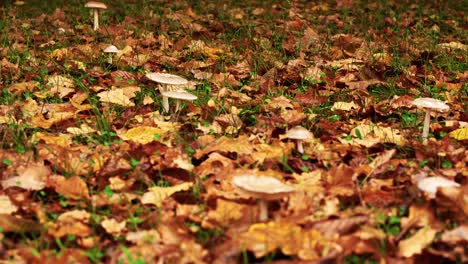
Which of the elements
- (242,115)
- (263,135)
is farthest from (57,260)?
(242,115)

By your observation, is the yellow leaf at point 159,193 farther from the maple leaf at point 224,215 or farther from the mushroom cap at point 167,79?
the mushroom cap at point 167,79

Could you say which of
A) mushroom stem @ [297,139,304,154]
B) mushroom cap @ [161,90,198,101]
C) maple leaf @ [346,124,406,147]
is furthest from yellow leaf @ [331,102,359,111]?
mushroom cap @ [161,90,198,101]

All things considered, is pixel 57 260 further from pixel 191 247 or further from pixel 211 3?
pixel 211 3

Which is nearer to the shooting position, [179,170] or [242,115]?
[179,170]

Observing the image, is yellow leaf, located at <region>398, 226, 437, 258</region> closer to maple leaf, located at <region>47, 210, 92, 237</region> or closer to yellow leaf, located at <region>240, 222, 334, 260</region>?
yellow leaf, located at <region>240, 222, 334, 260</region>

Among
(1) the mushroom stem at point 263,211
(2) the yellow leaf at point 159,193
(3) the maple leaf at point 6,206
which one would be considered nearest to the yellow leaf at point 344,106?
(2) the yellow leaf at point 159,193

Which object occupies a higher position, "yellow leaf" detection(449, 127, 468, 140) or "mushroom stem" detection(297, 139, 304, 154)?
"yellow leaf" detection(449, 127, 468, 140)

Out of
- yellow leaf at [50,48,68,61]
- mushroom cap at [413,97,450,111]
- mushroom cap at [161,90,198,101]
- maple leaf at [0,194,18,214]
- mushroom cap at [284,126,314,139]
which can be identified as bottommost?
yellow leaf at [50,48,68,61]

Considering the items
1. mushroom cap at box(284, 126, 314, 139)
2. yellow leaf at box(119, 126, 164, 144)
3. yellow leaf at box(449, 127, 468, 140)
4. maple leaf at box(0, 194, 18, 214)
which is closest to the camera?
maple leaf at box(0, 194, 18, 214)
